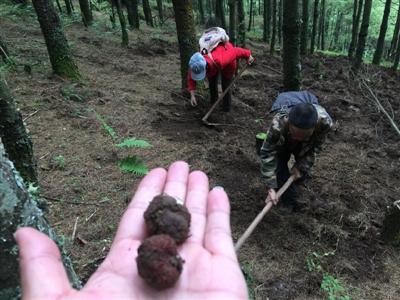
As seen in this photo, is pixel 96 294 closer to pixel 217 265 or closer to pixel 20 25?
pixel 217 265

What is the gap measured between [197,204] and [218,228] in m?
0.40

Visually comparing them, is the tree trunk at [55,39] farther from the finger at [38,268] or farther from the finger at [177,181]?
the finger at [38,268]

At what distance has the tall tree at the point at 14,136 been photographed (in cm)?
373

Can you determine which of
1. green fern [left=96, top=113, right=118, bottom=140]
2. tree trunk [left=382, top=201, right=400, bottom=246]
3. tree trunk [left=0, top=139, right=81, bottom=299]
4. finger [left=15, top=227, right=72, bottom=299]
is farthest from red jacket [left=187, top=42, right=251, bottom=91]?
finger [left=15, top=227, right=72, bottom=299]

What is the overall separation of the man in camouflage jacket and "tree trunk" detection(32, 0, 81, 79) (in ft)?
18.5

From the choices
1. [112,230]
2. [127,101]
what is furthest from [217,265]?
[127,101]

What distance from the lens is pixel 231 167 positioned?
686cm

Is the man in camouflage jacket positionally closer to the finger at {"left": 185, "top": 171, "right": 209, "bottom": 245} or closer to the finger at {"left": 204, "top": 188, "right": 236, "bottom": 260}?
the finger at {"left": 185, "top": 171, "right": 209, "bottom": 245}

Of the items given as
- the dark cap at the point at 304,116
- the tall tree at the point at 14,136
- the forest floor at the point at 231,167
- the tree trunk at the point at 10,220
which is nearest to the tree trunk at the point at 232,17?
the forest floor at the point at 231,167

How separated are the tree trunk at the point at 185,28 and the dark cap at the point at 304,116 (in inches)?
214

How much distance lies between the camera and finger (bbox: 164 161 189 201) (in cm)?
324

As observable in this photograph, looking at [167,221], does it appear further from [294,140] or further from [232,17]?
[232,17]

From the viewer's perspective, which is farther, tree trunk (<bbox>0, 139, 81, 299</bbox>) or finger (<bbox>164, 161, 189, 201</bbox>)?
finger (<bbox>164, 161, 189, 201</bbox>)

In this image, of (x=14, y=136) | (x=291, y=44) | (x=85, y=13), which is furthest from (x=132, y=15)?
(x=14, y=136)
